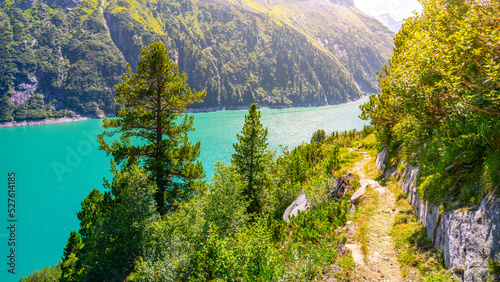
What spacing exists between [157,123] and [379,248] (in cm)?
1669

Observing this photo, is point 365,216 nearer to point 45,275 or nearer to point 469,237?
point 469,237

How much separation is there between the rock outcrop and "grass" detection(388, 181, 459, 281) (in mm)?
230

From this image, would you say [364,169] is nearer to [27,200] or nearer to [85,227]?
[85,227]

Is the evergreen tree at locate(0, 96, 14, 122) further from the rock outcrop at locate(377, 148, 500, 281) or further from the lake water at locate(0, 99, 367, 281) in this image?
the rock outcrop at locate(377, 148, 500, 281)

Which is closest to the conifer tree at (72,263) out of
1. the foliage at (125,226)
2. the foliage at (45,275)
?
the foliage at (125,226)

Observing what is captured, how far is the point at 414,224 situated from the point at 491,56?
5.07 meters

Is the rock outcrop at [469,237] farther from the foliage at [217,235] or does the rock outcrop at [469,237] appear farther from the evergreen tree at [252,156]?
the evergreen tree at [252,156]

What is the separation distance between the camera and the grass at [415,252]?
17.0ft

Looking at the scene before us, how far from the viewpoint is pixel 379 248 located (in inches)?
267

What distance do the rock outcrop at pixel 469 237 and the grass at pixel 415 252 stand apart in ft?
0.76

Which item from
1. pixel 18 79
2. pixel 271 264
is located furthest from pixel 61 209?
pixel 18 79

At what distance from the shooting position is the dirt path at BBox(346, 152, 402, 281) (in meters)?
5.86

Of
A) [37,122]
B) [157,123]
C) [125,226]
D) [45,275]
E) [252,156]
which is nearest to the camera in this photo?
[125,226]

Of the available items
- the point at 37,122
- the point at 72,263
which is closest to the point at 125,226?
the point at 72,263
